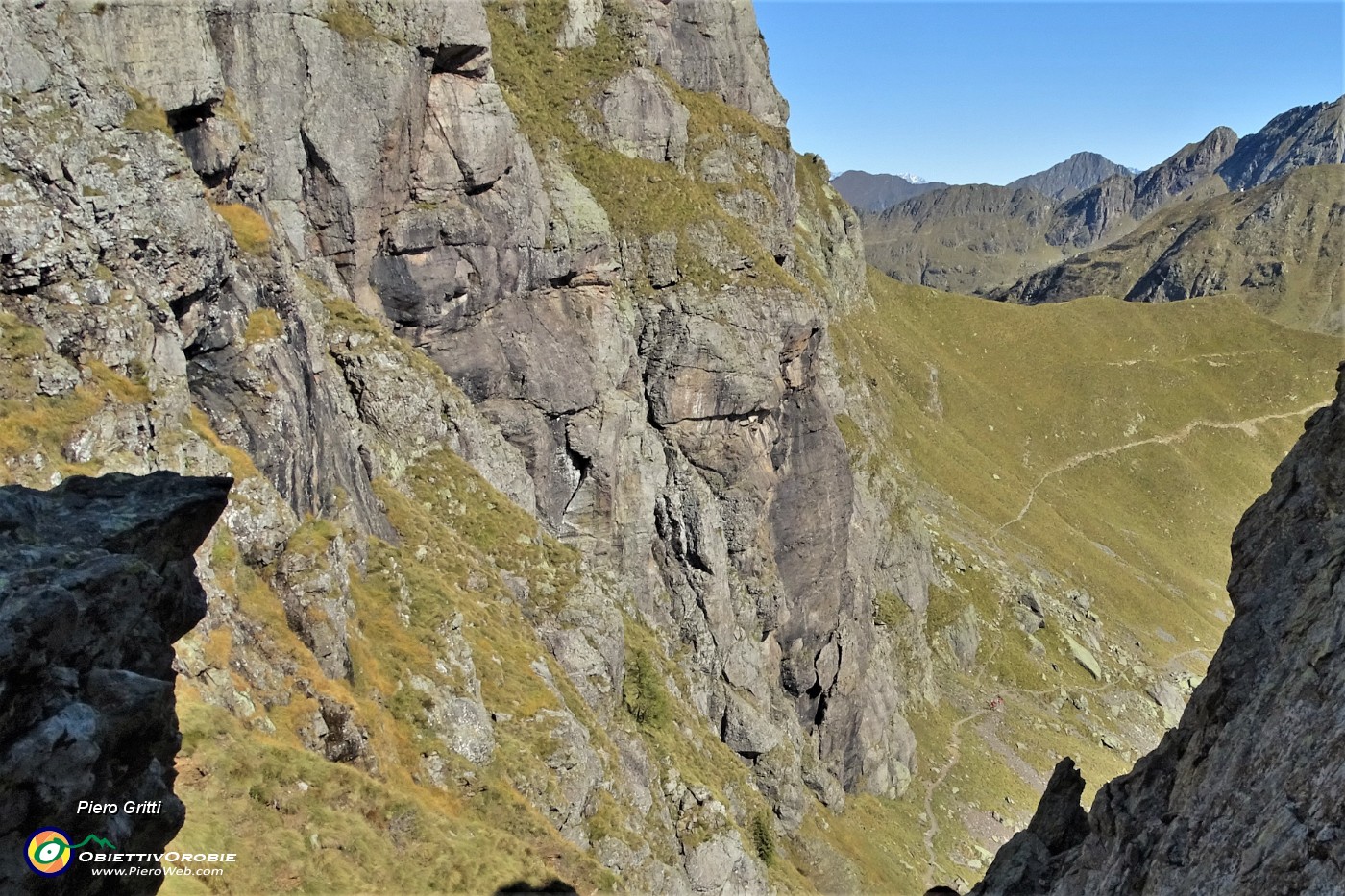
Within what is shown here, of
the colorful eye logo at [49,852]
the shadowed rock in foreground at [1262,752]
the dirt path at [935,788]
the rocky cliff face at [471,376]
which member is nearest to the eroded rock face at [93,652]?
the colorful eye logo at [49,852]

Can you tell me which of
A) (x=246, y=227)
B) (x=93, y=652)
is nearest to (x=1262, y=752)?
(x=93, y=652)

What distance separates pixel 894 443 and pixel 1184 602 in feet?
212

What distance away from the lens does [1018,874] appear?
94.2 ft

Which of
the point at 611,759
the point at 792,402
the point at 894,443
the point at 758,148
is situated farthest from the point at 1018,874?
the point at 894,443

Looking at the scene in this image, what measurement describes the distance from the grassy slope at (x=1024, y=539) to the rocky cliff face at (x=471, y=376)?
9833 mm

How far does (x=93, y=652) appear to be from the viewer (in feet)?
46.7

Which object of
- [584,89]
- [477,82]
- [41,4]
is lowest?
[41,4]

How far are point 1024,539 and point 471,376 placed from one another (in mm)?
114863

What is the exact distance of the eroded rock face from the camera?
41.0ft

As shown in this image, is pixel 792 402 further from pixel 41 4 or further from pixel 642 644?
pixel 41 4

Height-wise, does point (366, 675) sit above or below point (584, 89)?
below

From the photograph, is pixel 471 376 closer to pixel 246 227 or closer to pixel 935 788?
pixel 246 227

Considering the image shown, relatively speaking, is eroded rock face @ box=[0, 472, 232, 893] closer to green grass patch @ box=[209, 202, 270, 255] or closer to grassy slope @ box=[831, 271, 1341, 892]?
green grass patch @ box=[209, 202, 270, 255]

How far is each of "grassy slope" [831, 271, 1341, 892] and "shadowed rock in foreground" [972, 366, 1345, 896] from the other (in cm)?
4858
